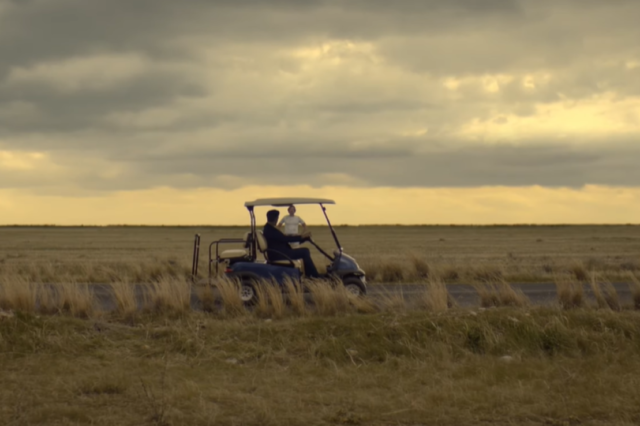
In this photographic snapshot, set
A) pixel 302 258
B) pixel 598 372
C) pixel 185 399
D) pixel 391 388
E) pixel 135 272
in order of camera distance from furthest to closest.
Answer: pixel 135 272 < pixel 302 258 < pixel 598 372 < pixel 391 388 < pixel 185 399

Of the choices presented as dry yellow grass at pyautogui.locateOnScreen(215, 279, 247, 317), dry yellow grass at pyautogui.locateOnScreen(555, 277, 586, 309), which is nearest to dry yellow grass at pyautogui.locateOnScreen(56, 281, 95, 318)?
dry yellow grass at pyautogui.locateOnScreen(215, 279, 247, 317)

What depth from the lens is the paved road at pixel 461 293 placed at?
18.1 metres

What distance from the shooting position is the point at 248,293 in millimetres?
17328

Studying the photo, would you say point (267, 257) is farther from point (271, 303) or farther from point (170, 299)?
point (170, 299)

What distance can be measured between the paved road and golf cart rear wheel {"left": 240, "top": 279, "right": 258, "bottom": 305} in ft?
3.42

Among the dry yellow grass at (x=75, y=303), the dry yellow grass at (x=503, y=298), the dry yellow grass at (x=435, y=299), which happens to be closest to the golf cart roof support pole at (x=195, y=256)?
the dry yellow grass at (x=75, y=303)

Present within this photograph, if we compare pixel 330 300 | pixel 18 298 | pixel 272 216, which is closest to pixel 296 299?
pixel 330 300

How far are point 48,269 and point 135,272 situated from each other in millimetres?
3561

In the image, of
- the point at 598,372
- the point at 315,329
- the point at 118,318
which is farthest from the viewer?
the point at 118,318

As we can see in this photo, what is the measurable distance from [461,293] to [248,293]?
242 inches

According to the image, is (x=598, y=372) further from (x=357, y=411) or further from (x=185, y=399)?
(x=185, y=399)

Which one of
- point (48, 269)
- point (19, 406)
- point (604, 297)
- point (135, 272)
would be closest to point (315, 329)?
point (19, 406)

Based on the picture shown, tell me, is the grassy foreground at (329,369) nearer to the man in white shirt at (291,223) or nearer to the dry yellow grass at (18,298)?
the dry yellow grass at (18,298)

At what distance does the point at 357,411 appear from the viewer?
8602 millimetres
